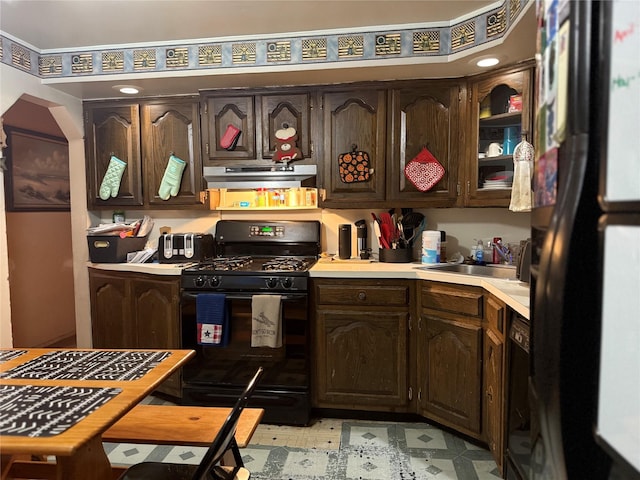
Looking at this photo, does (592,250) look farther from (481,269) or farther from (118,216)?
(118,216)

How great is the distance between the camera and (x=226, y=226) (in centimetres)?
317

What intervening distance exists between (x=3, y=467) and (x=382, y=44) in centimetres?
265

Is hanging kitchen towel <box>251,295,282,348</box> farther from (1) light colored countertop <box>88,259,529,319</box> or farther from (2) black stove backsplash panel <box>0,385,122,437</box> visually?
(2) black stove backsplash panel <box>0,385,122,437</box>

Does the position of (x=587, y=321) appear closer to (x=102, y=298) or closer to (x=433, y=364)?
(x=433, y=364)

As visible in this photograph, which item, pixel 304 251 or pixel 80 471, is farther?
pixel 304 251

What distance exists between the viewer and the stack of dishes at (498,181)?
8.22 feet

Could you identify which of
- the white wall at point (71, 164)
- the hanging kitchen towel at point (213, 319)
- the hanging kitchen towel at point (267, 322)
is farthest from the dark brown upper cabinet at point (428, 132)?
the white wall at point (71, 164)

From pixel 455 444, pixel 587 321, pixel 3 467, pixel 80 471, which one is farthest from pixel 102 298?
pixel 587 321

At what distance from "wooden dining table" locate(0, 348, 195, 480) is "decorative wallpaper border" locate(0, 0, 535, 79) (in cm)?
184

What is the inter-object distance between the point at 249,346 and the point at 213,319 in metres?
0.28

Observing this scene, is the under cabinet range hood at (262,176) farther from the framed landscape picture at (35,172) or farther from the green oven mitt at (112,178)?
the framed landscape picture at (35,172)

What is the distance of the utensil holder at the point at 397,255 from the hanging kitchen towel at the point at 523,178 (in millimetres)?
973

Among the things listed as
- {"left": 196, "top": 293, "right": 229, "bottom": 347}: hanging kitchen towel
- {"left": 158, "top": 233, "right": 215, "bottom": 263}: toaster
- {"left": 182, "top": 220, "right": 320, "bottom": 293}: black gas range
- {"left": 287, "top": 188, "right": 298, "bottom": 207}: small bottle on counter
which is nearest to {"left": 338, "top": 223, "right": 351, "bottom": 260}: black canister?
{"left": 182, "top": 220, "right": 320, "bottom": 293}: black gas range

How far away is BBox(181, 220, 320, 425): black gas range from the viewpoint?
8.38 ft
